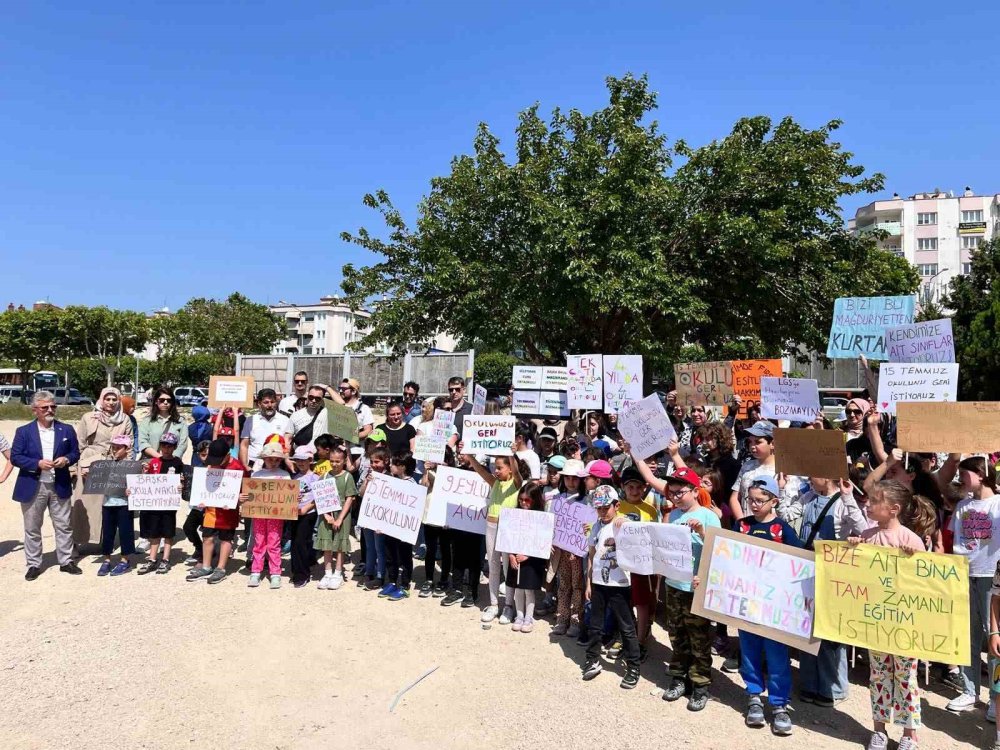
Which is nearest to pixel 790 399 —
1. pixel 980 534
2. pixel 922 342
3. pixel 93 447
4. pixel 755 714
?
pixel 922 342

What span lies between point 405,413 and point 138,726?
A: 5.95 metres

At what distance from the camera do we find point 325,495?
7922mm

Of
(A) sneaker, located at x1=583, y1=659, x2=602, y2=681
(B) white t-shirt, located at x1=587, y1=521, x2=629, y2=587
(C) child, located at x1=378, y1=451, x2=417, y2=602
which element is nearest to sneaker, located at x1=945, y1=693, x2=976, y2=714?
(B) white t-shirt, located at x1=587, y1=521, x2=629, y2=587

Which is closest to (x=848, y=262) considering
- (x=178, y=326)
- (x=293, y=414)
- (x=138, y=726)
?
(x=293, y=414)

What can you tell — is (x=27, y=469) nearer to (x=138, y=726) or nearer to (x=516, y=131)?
(x=138, y=726)

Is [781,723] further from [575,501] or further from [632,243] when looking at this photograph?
[632,243]

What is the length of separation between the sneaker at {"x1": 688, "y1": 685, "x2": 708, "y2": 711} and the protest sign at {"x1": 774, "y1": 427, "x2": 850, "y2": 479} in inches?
74.7

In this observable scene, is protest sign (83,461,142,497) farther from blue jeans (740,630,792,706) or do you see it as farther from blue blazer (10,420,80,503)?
blue jeans (740,630,792,706)

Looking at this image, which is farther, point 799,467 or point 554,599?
point 554,599

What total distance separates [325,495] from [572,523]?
3.19 m

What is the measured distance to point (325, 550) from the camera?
7.96 m

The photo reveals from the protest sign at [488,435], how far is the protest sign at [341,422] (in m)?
2.21

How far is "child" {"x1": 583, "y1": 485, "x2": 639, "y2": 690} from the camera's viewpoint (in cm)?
547

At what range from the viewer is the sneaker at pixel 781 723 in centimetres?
470
